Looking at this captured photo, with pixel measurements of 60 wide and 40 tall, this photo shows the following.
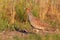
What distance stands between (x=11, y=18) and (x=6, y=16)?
0.19m

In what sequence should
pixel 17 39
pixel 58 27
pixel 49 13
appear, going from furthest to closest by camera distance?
pixel 49 13
pixel 58 27
pixel 17 39

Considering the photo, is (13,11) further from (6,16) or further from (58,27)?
(58,27)

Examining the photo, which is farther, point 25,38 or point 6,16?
point 6,16

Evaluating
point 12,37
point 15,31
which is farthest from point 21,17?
point 12,37

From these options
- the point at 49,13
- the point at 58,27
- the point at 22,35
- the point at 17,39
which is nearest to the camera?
the point at 17,39

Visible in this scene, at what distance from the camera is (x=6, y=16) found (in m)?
8.53

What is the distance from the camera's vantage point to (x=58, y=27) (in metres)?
8.45

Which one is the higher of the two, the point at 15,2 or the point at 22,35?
the point at 15,2

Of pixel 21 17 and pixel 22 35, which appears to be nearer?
pixel 22 35

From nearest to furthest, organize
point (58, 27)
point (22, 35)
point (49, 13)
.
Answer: point (22, 35) < point (58, 27) < point (49, 13)

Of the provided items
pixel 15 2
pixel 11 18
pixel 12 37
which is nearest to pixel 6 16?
pixel 11 18

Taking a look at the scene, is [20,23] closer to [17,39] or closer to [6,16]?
[6,16]

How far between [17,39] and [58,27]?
81.9 inches

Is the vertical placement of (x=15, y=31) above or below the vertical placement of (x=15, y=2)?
below
